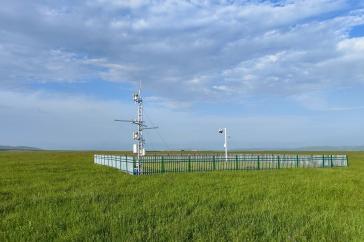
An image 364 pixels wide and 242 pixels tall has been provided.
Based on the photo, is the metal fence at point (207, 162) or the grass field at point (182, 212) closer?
the grass field at point (182, 212)

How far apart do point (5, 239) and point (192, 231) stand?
392cm

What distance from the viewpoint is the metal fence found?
25.9 metres

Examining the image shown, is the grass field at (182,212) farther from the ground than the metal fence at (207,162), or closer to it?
closer to it

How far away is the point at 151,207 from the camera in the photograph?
1202cm

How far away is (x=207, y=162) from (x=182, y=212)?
56.3ft

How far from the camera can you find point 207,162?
28344mm

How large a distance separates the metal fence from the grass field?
805 cm

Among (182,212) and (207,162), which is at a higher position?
(207,162)

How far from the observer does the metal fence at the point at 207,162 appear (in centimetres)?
2593

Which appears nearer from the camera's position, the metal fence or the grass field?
the grass field

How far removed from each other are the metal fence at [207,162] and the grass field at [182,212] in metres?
8.05

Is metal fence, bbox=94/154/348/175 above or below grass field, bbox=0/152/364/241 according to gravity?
above

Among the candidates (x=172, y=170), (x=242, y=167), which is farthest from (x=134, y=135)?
A: (x=242, y=167)

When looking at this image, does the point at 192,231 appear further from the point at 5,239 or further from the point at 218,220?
the point at 5,239
